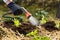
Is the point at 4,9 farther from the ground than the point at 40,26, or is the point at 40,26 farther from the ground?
the point at 4,9

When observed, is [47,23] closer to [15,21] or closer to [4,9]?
[15,21]

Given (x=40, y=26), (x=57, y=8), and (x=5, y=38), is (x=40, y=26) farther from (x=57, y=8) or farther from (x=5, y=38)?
(x=57, y=8)

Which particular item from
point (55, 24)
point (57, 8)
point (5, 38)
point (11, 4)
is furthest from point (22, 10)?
point (57, 8)

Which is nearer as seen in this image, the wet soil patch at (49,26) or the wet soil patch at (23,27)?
the wet soil patch at (23,27)

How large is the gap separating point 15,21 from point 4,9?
3.23 m

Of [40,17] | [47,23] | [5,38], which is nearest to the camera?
[5,38]

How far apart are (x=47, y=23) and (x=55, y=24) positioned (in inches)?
6.5

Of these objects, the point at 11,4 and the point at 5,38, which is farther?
the point at 11,4

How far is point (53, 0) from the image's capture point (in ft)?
26.3

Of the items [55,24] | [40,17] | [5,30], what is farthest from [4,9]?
[5,30]

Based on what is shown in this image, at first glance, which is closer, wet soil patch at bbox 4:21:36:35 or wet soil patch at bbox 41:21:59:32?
wet soil patch at bbox 4:21:36:35

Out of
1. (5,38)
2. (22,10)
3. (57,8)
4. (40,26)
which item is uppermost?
(57,8)

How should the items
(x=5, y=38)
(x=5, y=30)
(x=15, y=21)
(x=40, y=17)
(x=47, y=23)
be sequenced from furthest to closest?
(x=40, y=17)
(x=47, y=23)
(x=15, y=21)
(x=5, y=30)
(x=5, y=38)

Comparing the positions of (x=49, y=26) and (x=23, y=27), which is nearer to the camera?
(x=23, y=27)
